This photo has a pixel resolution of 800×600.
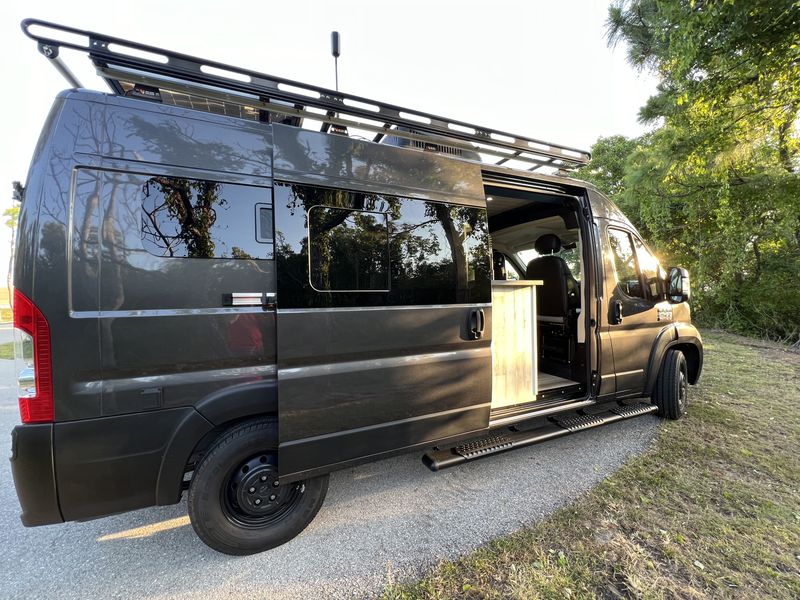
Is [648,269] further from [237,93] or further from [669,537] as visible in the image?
[237,93]

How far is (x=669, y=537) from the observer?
2.27 meters

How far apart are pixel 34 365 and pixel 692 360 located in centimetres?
611

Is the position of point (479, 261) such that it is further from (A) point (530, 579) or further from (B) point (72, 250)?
(B) point (72, 250)

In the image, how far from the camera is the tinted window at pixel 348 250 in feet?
7.22

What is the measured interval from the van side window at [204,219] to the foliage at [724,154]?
17.7ft

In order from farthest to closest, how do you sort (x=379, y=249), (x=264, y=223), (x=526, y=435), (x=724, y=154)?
(x=724, y=154) < (x=526, y=435) < (x=379, y=249) < (x=264, y=223)

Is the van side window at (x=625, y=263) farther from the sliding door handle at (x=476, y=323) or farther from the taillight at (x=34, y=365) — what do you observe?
the taillight at (x=34, y=365)

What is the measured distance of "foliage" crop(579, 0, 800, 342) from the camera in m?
4.65

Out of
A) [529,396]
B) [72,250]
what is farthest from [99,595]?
[529,396]

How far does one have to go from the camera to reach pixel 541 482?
2930 mm

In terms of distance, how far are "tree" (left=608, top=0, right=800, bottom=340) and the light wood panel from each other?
13.5 ft

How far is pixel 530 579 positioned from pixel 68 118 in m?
3.24

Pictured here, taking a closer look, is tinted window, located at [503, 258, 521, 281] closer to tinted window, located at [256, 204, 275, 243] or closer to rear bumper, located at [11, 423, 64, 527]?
tinted window, located at [256, 204, 275, 243]

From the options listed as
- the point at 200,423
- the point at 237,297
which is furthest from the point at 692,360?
the point at 200,423
